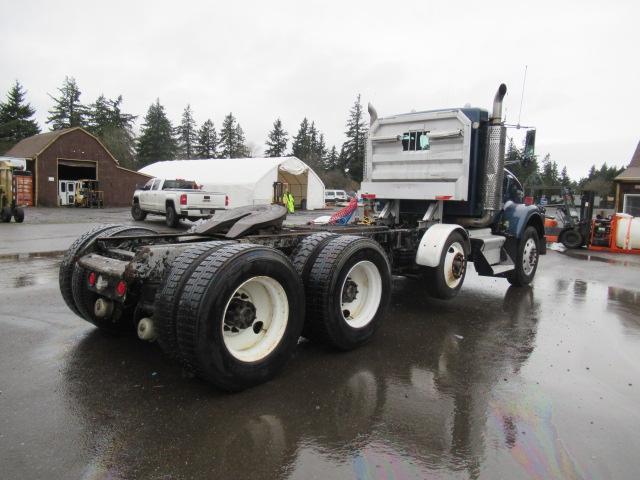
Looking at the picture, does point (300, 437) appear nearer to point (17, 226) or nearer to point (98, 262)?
point (98, 262)

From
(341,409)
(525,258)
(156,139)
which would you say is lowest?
(341,409)

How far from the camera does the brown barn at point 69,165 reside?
110ft

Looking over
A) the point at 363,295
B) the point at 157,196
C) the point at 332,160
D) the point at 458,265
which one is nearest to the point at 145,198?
the point at 157,196

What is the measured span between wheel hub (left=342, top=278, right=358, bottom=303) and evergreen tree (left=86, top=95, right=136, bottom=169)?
60.2m

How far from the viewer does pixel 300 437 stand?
10.2 feet

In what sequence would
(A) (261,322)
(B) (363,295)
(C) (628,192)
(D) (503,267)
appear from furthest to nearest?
(C) (628,192) → (D) (503,267) → (B) (363,295) → (A) (261,322)

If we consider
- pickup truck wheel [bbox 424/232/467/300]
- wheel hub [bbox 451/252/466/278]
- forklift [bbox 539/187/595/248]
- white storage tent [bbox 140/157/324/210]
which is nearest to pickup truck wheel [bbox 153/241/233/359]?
pickup truck wheel [bbox 424/232/467/300]

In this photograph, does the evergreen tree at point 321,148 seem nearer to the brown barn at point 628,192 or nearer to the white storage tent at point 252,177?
the white storage tent at point 252,177

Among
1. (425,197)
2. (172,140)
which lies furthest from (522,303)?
(172,140)

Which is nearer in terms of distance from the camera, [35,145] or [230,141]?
[35,145]

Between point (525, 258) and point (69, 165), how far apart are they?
34.8 metres

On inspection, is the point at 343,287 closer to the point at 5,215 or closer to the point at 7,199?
the point at 5,215

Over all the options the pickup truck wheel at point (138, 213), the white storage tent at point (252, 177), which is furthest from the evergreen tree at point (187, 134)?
the pickup truck wheel at point (138, 213)

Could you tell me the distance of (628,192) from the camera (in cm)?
2648
